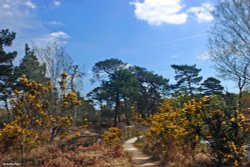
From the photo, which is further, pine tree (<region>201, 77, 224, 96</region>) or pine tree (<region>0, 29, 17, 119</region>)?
pine tree (<region>201, 77, 224, 96</region>)

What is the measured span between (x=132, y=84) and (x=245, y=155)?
22632 mm

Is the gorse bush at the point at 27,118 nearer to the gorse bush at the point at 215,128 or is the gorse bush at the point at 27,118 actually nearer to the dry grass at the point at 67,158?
the dry grass at the point at 67,158

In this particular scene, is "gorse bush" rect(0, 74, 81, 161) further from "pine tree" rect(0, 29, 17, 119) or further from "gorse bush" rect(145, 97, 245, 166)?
"pine tree" rect(0, 29, 17, 119)

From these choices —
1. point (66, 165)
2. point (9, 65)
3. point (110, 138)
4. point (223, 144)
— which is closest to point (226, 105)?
point (223, 144)

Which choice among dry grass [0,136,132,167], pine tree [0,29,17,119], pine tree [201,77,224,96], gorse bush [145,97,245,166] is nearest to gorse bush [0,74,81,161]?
dry grass [0,136,132,167]

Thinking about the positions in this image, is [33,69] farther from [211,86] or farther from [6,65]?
[211,86]

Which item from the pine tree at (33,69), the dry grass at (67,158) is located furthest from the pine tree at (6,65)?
the dry grass at (67,158)

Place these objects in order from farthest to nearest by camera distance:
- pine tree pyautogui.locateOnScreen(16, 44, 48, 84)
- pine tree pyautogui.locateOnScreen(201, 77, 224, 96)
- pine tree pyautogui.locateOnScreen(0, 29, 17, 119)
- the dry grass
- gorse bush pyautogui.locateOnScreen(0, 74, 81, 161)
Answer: pine tree pyautogui.locateOnScreen(201, 77, 224, 96) < pine tree pyautogui.locateOnScreen(16, 44, 48, 84) < pine tree pyautogui.locateOnScreen(0, 29, 17, 119) < the dry grass < gorse bush pyautogui.locateOnScreen(0, 74, 81, 161)

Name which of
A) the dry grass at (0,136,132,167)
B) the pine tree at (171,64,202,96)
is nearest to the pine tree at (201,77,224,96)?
the pine tree at (171,64,202,96)

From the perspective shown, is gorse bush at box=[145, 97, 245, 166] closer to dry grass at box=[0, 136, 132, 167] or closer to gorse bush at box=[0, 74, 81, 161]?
dry grass at box=[0, 136, 132, 167]

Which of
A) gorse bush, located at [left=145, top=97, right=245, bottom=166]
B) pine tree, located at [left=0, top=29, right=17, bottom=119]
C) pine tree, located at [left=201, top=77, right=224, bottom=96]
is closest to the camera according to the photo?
gorse bush, located at [left=145, top=97, right=245, bottom=166]

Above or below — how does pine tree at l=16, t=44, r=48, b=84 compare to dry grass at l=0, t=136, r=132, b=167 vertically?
above

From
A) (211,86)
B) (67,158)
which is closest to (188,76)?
(211,86)

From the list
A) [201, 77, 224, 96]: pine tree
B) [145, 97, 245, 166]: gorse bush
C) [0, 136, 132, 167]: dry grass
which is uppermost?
[201, 77, 224, 96]: pine tree
